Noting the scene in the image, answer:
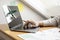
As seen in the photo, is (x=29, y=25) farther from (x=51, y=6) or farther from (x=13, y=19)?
(x=51, y=6)

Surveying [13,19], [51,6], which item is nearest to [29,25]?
[13,19]

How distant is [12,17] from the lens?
1125 millimetres

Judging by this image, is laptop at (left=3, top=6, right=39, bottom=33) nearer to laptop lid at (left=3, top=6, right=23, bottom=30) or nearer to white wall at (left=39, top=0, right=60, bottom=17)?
laptop lid at (left=3, top=6, right=23, bottom=30)

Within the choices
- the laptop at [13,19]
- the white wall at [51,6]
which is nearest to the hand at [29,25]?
the laptop at [13,19]

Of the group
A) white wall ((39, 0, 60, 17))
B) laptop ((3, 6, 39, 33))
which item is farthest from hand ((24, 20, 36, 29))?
white wall ((39, 0, 60, 17))

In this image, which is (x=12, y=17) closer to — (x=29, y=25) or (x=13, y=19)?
(x=13, y=19)

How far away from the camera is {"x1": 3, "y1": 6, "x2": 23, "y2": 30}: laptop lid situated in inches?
43.7

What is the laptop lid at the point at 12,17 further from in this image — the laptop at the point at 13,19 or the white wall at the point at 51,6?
the white wall at the point at 51,6

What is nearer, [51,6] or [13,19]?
[13,19]

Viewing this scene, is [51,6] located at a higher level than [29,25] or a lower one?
higher

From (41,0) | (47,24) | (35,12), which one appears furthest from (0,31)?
(41,0)

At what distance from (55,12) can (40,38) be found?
1143 mm

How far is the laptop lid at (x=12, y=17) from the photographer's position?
111cm

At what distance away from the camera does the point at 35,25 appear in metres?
1.18
